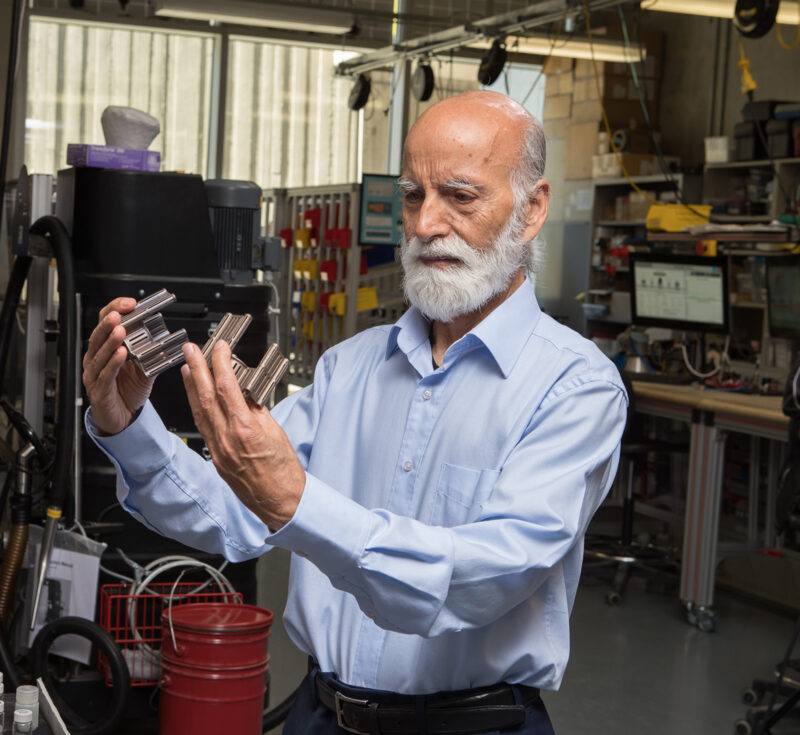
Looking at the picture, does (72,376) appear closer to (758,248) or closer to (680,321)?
(680,321)

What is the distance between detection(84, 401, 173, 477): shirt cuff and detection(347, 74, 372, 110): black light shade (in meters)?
8.83

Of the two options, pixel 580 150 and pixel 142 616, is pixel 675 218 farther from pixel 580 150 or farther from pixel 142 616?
pixel 142 616

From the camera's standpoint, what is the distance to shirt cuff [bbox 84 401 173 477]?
3.88 feet

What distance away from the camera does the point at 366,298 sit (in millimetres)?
6367

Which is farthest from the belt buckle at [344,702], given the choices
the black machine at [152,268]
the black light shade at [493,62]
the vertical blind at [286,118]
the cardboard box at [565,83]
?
the vertical blind at [286,118]

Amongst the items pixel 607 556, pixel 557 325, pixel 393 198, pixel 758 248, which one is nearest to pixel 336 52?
pixel 393 198

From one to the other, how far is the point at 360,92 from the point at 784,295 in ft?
18.3

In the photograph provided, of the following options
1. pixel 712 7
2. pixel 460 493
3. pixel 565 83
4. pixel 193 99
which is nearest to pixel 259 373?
pixel 460 493

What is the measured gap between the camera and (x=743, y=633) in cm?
465

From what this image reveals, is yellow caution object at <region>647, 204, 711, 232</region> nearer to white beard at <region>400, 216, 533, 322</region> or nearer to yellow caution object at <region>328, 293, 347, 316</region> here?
yellow caution object at <region>328, 293, 347, 316</region>

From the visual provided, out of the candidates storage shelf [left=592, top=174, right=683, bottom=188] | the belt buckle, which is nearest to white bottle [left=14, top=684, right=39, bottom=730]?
the belt buckle

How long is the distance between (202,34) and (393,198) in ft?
15.7

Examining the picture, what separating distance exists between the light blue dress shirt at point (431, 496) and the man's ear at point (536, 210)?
0.25 ft

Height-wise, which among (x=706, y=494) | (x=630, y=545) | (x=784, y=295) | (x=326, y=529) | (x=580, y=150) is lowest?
(x=630, y=545)
